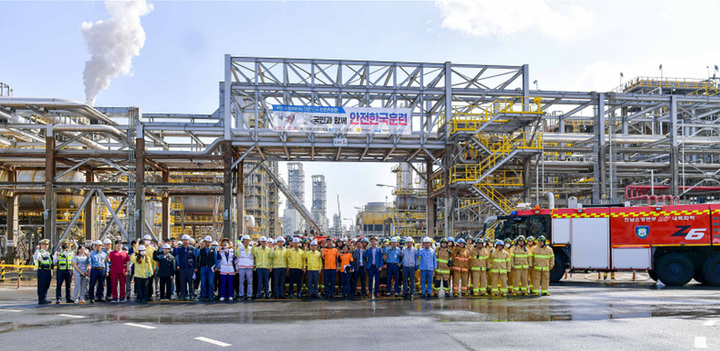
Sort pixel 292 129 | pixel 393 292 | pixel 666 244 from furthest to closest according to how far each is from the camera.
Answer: pixel 292 129
pixel 666 244
pixel 393 292

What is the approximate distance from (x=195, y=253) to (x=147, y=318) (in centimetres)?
372

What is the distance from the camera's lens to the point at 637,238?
64.0 feet

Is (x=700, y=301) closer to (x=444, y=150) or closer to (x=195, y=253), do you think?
(x=195, y=253)

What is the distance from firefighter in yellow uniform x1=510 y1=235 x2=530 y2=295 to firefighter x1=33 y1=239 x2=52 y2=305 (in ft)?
42.2

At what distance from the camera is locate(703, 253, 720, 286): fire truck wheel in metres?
18.4

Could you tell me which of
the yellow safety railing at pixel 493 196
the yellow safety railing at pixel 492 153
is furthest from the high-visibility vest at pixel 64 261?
the yellow safety railing at pixel 493 196

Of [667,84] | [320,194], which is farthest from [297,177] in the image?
[667,84]

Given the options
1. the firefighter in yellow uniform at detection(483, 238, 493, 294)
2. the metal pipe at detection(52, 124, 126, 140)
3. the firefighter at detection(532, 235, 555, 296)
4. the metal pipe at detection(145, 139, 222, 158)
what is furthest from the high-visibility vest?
the metal pipe at detection(52, 124, 126, 140)

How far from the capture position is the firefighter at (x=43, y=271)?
50.7 ft

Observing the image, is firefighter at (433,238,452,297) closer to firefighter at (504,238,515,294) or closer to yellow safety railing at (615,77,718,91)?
firefighter at (504,238,515,294)

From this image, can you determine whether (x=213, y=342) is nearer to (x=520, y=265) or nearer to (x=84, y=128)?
(x=520, y=265)

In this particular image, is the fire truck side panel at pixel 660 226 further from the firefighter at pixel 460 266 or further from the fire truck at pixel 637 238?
the firefighter at pixel 460 266

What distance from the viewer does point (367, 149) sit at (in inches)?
1198

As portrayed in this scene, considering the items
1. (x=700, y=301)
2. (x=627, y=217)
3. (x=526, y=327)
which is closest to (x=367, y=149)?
(x=627, y=217)
